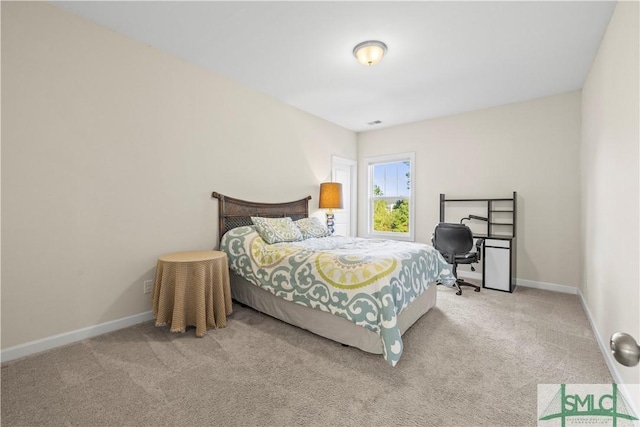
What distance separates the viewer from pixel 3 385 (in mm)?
1688

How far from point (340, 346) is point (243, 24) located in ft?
8.80

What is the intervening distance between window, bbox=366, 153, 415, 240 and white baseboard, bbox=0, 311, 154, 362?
3.89 meters

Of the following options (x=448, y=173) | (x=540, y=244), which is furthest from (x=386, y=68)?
(x=540, y=244)

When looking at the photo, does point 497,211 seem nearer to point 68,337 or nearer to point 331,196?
point 331,196

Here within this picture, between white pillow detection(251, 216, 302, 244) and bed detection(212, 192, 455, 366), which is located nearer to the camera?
bed detection(212, 192, 455, 366)

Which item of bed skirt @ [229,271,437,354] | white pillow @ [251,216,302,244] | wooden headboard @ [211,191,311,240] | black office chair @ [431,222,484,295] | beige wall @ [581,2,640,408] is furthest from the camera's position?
black office chair @ [431,222,484,295]

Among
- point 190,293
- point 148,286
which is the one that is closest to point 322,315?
point 190,293

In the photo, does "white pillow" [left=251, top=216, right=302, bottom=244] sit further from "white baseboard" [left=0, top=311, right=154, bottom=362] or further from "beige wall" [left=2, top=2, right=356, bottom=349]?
"white baseboard" [left=0, top=311, right=154, bottom=362]

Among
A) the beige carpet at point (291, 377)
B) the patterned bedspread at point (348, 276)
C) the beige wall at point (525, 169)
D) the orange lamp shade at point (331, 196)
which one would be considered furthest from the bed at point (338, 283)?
the beige wall at point (525, 169)

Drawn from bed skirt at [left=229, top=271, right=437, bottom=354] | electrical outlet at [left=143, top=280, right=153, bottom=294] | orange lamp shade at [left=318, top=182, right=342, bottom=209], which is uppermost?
orange lamp shade at [left=318, top=182, right=342, bottom=209]

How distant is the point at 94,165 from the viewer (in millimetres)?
2301

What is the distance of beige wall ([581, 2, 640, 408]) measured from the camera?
1.58 metres

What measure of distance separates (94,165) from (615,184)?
386 centimetres

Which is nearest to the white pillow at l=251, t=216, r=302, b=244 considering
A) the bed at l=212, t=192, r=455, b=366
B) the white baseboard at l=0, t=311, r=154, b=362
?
the bed at l=212, t=192, r=455, b=366
